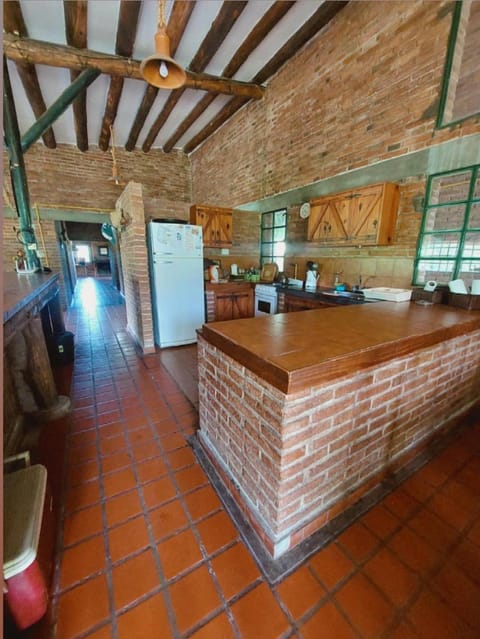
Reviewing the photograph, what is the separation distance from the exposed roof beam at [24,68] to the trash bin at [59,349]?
3.52 m

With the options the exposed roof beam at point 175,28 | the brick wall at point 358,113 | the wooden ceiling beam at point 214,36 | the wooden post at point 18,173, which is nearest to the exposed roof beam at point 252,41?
the wooden ceiling beam at point 214,36

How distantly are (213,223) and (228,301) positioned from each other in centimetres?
154

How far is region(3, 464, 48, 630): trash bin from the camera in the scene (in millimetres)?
879

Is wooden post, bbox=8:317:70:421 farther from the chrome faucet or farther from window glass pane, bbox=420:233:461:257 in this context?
window glass pane, bbox=420:233:461:257

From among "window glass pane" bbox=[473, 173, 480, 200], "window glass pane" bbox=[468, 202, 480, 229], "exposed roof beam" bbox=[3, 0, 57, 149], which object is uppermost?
"exposed roof beam" bbox=[3, 0, 57, 149]

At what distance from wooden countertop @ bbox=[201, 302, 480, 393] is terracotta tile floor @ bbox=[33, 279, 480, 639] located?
855 mm

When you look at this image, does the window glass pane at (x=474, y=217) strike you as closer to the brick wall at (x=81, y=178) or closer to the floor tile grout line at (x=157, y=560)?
the floor tile grout line at (x=157, y=560)

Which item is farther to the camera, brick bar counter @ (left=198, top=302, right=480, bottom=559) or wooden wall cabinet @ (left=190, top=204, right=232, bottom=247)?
wooden wall cabinet @ (left=190, top=204, right=232, bottom=247)

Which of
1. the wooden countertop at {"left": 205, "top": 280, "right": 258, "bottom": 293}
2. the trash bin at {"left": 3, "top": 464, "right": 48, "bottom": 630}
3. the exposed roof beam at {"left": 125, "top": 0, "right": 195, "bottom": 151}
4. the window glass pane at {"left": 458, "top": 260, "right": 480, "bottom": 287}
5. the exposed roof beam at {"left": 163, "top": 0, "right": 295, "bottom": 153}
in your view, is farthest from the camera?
the wooden countertop at {"left": 205, "top": 280, "right": 258, "bottom": 293}

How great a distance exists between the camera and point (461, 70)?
233 centimetres

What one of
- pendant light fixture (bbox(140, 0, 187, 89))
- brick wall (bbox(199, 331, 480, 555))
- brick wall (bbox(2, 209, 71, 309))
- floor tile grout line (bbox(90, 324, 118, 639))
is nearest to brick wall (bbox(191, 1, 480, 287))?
brick wall (bbox(199, 331, 480, 555))

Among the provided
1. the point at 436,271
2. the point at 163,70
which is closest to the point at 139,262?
the point at 163,70

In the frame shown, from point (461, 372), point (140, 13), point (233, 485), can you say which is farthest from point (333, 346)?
point (140, 13)

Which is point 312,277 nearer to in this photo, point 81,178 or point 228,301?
point 228,301
